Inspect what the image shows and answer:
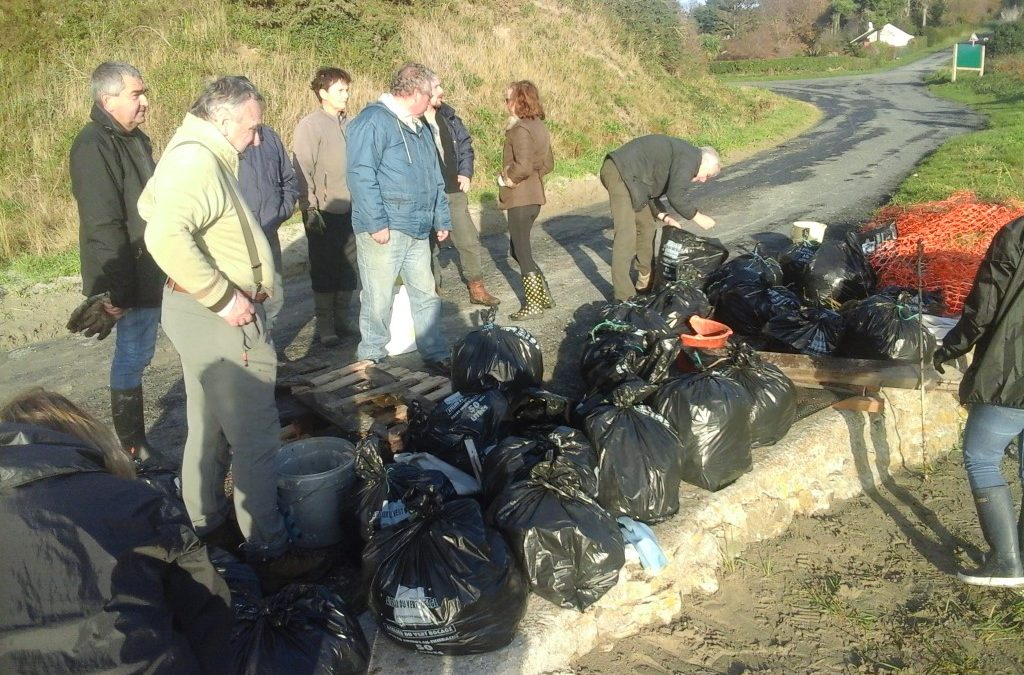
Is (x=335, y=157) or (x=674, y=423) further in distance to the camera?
(x=335, y=157)

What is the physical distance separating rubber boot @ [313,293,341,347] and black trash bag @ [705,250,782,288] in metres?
2.97

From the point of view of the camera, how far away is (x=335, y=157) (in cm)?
586

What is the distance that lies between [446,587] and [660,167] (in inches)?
167

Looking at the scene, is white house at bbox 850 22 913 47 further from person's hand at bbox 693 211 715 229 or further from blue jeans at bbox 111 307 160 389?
blue jeans at bbox 111 307 160 389

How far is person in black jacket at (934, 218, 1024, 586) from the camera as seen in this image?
3.03 meters

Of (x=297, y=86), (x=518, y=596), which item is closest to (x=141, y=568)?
(x=518, y=596)

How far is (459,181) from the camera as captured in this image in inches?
263

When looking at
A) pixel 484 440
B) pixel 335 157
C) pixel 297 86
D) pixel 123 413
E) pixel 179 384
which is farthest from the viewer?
pixel 297 86

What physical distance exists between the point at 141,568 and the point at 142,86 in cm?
297

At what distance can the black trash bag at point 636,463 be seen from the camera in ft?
10.7

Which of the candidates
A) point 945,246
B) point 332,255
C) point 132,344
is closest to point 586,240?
point 945,246

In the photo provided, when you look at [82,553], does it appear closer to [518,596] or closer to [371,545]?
[371,545]

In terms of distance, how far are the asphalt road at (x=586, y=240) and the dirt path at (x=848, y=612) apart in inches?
75.2

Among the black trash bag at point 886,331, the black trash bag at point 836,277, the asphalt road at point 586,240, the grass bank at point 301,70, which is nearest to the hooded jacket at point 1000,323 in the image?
the black trash bag at point 886,331
